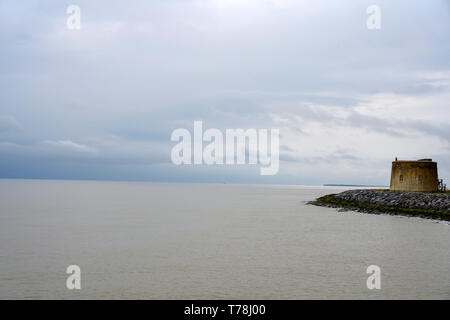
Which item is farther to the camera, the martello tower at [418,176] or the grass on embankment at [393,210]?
the martello tower at [418,176]

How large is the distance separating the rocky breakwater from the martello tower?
333 cm

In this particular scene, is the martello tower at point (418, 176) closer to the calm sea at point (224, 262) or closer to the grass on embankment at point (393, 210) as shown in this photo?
the grass on embankment at point (393, 210)

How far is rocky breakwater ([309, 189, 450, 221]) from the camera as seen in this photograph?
1800 inches

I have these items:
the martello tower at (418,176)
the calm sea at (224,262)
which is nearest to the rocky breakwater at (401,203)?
the martello tower at (418,176)

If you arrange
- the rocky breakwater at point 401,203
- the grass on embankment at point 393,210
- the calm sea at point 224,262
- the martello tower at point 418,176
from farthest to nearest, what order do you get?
1. the martello tower at point 418,176
2. the rocky breakwater at point 401,203
3. the grass on embankment at point 393,210
4. the calm sea at point 224,262

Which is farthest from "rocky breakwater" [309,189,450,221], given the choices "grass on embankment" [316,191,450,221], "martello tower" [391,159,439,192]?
"martello tower" [391,159,439,192]

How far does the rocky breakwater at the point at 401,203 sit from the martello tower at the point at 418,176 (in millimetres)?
3334

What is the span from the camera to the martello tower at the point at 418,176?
57.4 m

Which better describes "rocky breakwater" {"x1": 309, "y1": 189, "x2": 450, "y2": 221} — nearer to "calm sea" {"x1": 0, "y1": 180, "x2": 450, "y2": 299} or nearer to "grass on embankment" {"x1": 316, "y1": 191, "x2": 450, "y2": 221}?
"grass on embankment" {"x1": 316, "y1": 191, "x2": 450, "y2": 221}

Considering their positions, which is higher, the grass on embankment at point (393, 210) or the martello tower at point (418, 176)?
the martello tower at point (418, 176)

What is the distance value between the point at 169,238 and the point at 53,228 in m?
13.3
